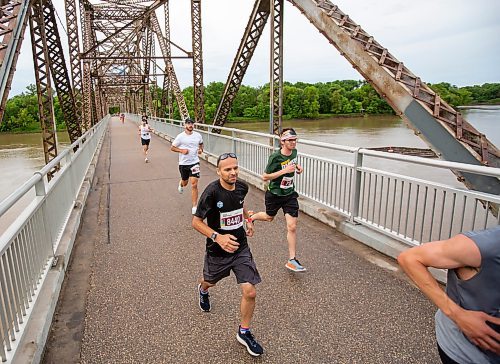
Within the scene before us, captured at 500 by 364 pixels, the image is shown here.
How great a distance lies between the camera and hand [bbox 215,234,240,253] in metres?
2.83

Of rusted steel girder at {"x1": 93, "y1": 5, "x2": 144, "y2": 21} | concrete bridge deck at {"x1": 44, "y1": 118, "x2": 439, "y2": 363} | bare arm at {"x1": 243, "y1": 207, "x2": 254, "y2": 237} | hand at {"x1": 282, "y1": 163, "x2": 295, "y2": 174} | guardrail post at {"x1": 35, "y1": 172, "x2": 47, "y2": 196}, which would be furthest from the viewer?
rusted steel girder at {"x1": 93, "y1": 5, "x2": 144, "y2": 21}

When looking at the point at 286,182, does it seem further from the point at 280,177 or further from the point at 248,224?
the point at 248,224

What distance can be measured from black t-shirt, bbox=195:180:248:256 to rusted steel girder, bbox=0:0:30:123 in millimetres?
4097

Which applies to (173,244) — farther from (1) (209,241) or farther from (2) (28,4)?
(2) (28,4)

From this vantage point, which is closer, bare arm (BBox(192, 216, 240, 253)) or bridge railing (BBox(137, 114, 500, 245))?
bare arm (BBox(192, 216, 240, 253))

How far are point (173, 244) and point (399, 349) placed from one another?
3.35m

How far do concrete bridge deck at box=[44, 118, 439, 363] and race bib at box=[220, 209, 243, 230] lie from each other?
37.1 inches

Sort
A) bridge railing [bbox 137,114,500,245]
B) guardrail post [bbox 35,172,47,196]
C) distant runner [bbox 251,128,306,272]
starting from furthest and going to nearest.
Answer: distant runner [bbox 251,128,306,272]
guardrail post [bbox 35,172,47,196]
bridge railing [bbox 137,114,500,245]

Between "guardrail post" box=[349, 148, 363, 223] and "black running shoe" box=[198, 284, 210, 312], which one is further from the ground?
"guardrail post" box=[349, 148, 363, 223]

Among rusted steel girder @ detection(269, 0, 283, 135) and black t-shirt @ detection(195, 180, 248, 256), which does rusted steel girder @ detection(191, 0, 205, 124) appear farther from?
black t-shirt @ detection(195, 180, 248, 256)

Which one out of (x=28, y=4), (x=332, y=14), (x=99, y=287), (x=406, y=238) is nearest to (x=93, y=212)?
(x=99, y=287)

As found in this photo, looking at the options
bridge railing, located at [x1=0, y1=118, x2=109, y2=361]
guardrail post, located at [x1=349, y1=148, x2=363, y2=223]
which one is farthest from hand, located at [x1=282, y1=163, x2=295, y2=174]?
bridge railing, located at [x1=0, y1=118, x2=109, y2=361]

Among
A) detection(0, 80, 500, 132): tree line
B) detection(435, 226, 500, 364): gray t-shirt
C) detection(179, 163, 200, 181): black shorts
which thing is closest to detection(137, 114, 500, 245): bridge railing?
detection(179, 163, 200, 181): black shorts

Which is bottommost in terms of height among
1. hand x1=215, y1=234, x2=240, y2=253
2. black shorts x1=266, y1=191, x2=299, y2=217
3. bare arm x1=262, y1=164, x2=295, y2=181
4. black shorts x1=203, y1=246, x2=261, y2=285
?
black shorts x1=203, y1=246, x2=261, y2=285
